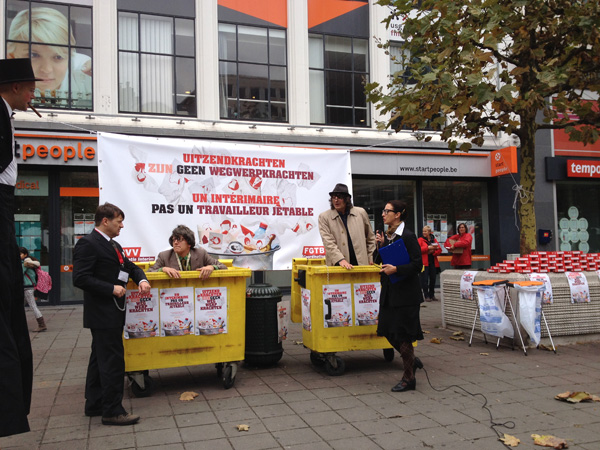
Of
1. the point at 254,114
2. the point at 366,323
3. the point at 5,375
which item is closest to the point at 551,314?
the point at 366,323

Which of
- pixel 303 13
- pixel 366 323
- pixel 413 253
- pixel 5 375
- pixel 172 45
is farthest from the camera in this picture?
pixel 303 13

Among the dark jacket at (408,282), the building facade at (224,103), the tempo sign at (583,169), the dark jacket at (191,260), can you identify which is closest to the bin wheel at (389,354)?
the dark jacket at (408,282)

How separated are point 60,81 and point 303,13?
6.65 m

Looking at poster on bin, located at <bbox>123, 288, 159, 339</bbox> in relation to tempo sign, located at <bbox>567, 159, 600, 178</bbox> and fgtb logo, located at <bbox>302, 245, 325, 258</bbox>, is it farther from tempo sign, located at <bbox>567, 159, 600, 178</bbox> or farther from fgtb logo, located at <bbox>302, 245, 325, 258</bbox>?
tempo sign, located at <bbox>567, 159, 600, 178</bbox>

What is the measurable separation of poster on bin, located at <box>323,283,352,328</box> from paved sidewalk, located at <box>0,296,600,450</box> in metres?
0.64

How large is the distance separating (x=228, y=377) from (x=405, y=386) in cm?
189

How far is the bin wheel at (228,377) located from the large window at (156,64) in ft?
30.5

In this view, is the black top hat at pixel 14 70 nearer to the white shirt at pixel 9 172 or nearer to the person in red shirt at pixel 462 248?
→ the white shirt at pixel 9 172

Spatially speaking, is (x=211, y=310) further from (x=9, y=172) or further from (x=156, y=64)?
(x=156, y=64)

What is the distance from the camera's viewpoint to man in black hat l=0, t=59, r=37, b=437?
321 cm

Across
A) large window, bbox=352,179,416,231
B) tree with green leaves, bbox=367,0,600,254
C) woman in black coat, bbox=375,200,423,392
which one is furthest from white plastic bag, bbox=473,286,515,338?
large window, bbox=352,179,416,231

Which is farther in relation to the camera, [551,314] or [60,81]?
[60,81]

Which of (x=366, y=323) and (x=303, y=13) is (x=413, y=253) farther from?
(x=303, y=13)

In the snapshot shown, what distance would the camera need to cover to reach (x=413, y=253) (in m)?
5.55
